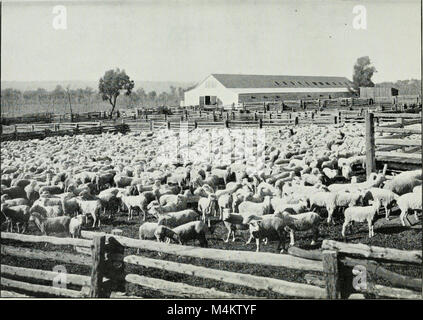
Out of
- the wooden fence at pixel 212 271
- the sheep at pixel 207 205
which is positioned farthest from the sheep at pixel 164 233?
the sheep at pixel 207 205

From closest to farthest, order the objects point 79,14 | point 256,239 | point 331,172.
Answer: point 256,239 < point 79,14 < point 331,172

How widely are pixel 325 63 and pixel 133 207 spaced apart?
565 centimetres

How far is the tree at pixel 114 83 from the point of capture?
9.64 metres

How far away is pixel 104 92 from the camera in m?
10.2

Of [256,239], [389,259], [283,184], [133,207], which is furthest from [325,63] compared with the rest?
[133,207]

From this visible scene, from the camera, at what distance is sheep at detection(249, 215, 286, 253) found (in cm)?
831

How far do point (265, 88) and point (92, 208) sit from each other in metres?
5.14

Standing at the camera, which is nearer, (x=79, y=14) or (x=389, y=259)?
(x=389, y=259)

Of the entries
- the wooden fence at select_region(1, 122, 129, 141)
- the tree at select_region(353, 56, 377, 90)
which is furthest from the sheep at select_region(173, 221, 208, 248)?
the wooden fence at select_region(1, 122, 129, 141)

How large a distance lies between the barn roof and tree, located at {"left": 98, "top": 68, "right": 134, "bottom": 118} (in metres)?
1.99

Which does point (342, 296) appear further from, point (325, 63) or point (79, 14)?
point (79, 14)

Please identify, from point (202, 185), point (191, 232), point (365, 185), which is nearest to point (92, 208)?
point (191, 232)

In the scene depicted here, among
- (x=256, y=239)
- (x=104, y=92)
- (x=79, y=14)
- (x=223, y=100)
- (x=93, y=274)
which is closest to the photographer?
(x=93, y=274)

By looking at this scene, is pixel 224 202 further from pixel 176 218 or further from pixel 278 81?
pixel 278 81
